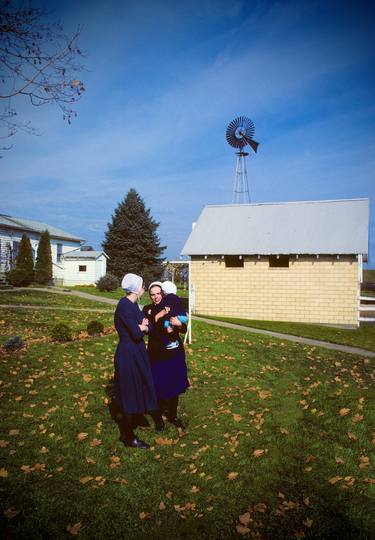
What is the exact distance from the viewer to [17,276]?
31.0 metres

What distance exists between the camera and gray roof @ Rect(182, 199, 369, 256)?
21.0m

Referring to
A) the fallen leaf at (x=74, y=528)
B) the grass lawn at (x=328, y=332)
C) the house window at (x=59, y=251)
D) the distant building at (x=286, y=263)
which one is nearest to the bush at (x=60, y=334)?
the distant building at (x=286, y=263)

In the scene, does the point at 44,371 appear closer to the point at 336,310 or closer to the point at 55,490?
the point at 55,490

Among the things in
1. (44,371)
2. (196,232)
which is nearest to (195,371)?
(44,371)

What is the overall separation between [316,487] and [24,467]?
377cm

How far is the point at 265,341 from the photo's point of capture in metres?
14.7

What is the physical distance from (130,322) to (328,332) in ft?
46.1

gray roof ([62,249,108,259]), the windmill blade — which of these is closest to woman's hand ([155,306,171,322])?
the windmill blade

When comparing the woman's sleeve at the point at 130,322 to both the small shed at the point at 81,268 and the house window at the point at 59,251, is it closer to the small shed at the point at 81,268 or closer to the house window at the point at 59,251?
the small shed at the point at 81,268

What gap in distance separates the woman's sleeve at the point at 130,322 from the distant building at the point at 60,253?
34.0 metres

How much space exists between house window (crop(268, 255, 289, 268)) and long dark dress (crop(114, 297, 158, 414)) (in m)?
16.7

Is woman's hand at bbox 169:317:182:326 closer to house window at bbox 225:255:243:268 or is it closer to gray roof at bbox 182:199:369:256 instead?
gray roof at bbox 182:199:369:256

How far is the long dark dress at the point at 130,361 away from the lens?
221 inches

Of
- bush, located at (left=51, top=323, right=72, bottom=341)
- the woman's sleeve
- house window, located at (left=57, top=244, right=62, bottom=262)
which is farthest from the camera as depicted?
house window, located at (left=57, top=244, right=62, bottom=262)
